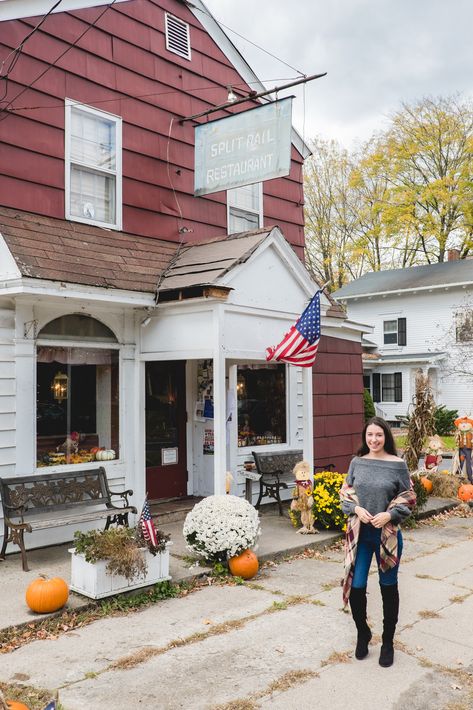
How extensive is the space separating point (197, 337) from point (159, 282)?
97 centimetres

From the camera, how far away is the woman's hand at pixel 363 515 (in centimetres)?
438

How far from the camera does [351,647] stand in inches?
189

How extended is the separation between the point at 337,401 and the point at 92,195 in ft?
18.1

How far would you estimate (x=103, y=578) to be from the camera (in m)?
5.55

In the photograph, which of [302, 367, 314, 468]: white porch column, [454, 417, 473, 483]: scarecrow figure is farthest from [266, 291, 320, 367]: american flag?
[454, 417, 473, 483]: scarecrow figure

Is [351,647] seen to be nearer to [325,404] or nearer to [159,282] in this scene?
[159,282]

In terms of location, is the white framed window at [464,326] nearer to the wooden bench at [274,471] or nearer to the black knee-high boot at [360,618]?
the wooden bench at [274,471]

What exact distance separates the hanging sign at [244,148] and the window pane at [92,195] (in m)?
1.20

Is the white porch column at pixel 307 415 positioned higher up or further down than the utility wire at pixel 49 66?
further down

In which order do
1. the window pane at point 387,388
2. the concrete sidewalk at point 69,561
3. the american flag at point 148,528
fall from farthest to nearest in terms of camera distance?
the window pane at point 387,388 → the american flag at point 148,528 → the concrete sidewalk at point 69,561

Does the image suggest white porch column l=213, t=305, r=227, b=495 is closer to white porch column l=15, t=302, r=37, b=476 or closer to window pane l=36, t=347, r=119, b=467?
window pane l=36, t=347, r=119, b=467

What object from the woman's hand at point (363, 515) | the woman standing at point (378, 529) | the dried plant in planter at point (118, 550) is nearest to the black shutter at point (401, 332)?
the dried plant in planter at point (118, 550)

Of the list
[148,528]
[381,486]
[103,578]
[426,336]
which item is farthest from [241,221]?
[426,336]

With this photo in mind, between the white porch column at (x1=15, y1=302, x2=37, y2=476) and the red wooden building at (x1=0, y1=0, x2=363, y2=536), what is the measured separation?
17 mm
